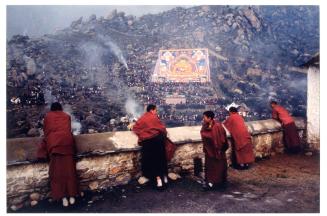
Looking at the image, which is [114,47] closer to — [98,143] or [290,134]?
[290,134]

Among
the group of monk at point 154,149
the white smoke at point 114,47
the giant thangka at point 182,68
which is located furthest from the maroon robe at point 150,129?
the white smoke at point 114,47

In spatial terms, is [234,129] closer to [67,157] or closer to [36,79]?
[67,157]

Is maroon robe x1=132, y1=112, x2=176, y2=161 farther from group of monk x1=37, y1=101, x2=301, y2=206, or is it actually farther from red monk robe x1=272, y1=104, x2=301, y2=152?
red monk robe x1=272, y1=104, x2=301, y2=152

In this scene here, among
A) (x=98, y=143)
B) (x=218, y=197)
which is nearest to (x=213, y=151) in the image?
(x=218, y=197)

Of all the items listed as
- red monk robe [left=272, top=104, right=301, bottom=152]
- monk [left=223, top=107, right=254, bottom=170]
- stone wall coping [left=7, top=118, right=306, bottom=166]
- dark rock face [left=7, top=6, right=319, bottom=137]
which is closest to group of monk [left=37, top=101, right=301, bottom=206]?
monk [left=223, top=107, right=254, bottom=170]

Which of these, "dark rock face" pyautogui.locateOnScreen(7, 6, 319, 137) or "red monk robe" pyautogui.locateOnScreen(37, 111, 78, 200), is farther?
"dark rock face" pyautogui.locateOnScreen(7, 6, 319, 137)
